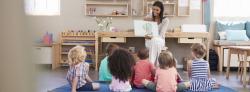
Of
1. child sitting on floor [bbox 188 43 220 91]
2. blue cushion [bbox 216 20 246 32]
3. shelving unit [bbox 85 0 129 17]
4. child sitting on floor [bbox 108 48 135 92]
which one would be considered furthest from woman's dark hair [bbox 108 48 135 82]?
blue cushion [bbox 216 20 246 32]

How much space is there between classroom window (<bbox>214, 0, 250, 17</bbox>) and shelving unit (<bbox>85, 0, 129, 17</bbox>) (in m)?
1.87

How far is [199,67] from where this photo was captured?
354cm

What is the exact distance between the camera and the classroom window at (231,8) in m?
7.16

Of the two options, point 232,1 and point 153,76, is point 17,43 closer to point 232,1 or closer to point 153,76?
point 153,76

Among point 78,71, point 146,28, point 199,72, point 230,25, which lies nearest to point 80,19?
point 146,28

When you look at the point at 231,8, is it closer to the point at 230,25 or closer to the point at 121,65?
the point at 230,25

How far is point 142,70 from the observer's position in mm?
3762

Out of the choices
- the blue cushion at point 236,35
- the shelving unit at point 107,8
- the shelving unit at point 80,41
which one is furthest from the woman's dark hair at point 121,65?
the blue cushion at point 236,35

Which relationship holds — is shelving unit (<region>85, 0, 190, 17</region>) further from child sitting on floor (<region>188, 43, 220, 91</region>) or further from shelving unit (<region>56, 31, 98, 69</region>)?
child sitting on floor (<region>188, 43, 220, 91</region>)

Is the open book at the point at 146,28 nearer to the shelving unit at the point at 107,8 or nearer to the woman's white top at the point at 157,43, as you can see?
the woman's white top at the point at 157,43

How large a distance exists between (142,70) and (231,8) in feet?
13.4

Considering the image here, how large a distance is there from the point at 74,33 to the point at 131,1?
1.32 meters

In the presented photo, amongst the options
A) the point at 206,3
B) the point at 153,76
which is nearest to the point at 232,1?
the point at 206,3

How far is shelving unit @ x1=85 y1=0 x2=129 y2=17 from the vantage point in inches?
277
